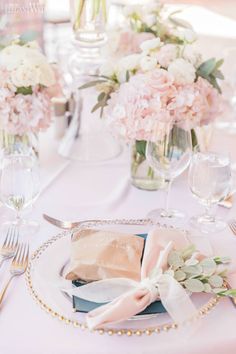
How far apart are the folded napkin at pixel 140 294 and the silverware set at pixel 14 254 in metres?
0.14

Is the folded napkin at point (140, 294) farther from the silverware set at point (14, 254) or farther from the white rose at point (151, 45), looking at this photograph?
the white rose at point (151, 45)

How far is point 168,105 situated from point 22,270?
1.46 ft

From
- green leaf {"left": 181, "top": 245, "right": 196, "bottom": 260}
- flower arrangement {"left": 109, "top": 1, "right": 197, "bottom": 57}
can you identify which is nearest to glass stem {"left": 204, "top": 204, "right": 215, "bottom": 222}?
green leaf {"left": 181, "top": 245, "right": 196, "bottom": 260}

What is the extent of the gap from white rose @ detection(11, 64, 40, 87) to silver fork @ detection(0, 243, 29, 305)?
0.39 metres

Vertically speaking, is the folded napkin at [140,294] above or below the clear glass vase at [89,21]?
below

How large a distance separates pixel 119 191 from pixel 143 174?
0.07m

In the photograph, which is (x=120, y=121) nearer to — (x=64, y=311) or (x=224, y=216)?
(x=224, y=216)

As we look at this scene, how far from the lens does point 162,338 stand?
2.46ft

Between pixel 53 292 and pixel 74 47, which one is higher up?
pixel 74 47

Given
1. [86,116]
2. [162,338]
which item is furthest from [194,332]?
[86,116]

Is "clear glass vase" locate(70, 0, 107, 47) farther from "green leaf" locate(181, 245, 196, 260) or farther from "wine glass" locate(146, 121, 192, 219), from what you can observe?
"green leaf" locate(181, 245, 196, 260)

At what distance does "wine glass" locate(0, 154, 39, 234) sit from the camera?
1.01 metres

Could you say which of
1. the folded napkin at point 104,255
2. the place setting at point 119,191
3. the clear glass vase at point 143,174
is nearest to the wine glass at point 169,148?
the place setting at point 119,191

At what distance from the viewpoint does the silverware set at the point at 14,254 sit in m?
0.89
